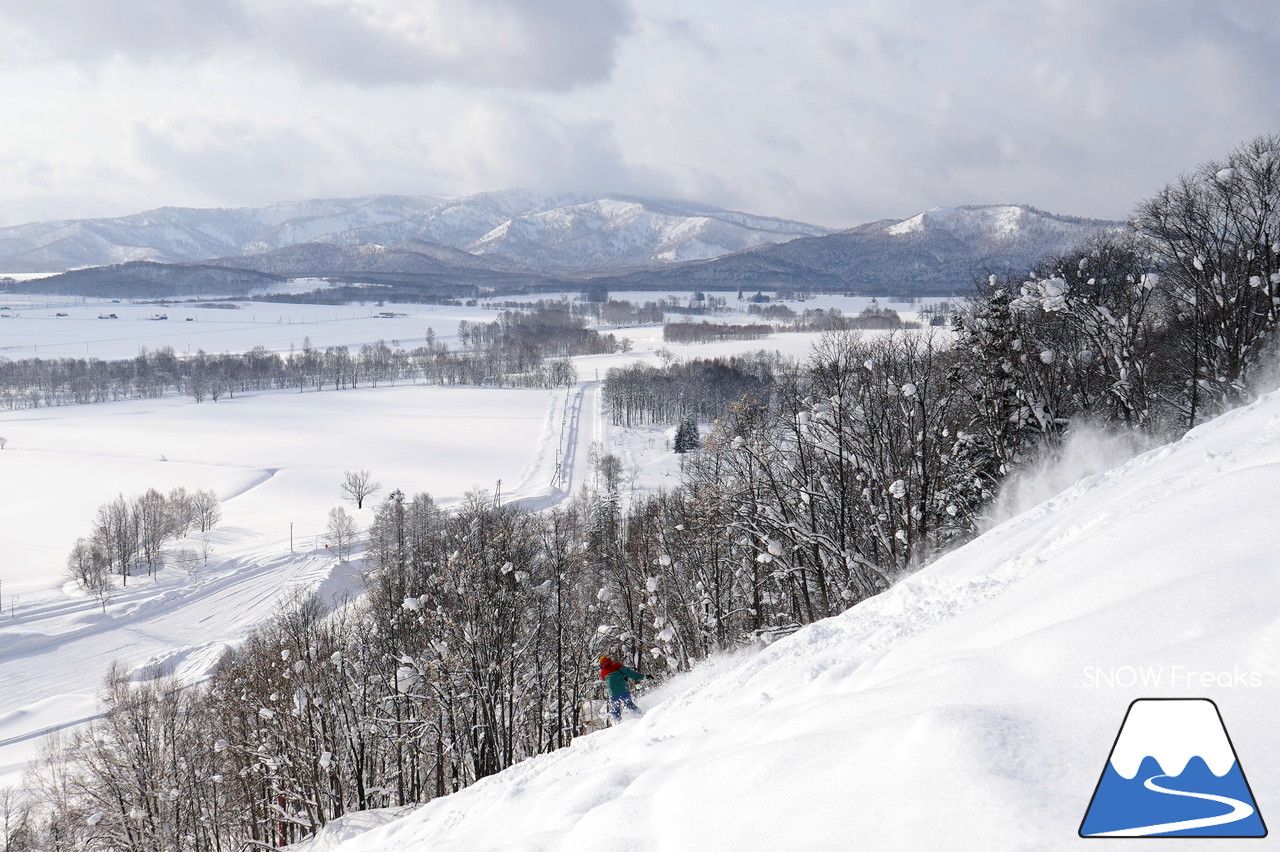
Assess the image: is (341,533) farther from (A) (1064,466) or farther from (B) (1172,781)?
(B) (1172,781)

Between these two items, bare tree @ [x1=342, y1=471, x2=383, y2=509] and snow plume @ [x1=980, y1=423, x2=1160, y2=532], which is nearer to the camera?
snow plume @ [x1=980, y1=423, x2=1160, y2=532]

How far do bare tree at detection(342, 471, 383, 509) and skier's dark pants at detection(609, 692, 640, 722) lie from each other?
242 ft

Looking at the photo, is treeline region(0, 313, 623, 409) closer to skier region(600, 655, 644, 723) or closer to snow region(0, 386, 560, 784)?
snow region(0, 386, 560, 784)

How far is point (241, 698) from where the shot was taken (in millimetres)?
25734

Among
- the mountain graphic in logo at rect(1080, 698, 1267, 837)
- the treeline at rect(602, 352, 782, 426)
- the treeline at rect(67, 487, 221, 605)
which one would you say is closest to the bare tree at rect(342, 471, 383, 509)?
the treeline at rect(67, 487, 221, 605)

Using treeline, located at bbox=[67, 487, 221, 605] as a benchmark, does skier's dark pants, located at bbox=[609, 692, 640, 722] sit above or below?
above

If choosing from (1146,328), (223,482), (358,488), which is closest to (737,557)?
(1146,328)

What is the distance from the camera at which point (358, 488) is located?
78.9 meters

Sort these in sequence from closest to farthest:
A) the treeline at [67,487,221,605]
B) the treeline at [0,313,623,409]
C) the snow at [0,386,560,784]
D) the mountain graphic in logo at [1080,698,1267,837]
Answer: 1. the mountain graphic in logo at [1080,698,1267,837]
2. the snow at [0,386,560,784]
3. the treeline at [67,487,221,605]
4. the treeline at [0,313,623,409]

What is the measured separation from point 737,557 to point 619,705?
1591cm

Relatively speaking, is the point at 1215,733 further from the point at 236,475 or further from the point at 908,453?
the point at 236,475

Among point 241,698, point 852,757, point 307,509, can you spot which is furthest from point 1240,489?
point 307,509

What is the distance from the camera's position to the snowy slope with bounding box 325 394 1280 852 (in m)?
3.49

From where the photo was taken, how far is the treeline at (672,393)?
124812 millimetres
